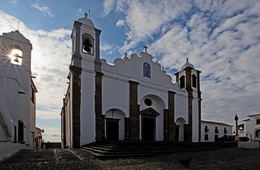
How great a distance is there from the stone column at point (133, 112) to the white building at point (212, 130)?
1905cm

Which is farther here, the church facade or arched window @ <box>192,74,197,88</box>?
arched window @ <box>192,74,197,88</box>

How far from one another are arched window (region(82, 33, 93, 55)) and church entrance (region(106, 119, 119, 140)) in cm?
567

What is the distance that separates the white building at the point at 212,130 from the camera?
3447cm

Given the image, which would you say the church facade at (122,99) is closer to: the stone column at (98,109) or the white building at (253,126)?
the stone column at (98,109)

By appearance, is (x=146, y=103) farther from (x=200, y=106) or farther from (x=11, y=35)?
(x=11, y=35)

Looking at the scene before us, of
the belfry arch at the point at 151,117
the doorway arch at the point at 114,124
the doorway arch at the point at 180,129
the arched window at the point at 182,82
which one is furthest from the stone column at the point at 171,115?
the doorway arch at the point at 114,124

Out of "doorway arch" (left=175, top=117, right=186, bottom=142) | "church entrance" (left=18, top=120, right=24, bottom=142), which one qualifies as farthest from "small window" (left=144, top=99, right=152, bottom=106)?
"church entrance" (left=18, top=120, right=24, bottom=142)

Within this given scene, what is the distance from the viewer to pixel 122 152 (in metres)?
10.5

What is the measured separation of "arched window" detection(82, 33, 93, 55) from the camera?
16.7 m

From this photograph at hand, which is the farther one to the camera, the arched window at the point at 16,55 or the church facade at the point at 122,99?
the arched window at the point at 16,55

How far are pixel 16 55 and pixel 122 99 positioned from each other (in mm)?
9139

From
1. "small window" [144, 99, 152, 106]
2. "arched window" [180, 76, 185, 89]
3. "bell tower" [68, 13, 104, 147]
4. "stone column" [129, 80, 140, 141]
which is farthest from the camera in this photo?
"arched window" [180, 76, 185, 89]

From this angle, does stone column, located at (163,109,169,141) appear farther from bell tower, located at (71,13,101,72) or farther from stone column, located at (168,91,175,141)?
bell tower, located at (71,13,101,72)

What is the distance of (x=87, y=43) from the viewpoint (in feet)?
55.4
